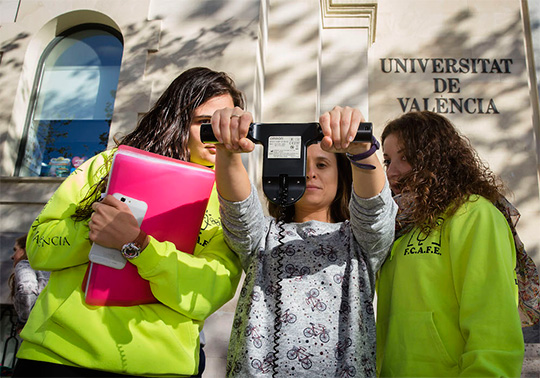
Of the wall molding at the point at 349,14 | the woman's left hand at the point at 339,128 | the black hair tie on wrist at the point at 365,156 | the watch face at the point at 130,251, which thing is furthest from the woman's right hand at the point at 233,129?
the wall molding at the point at 349,14

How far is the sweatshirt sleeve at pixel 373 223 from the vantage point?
5.06 ft

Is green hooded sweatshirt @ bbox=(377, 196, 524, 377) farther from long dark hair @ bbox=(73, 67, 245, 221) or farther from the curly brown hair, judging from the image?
long dark hair @ bbox=(73, 67, 245, 221)

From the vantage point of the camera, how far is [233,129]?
56.2 inches

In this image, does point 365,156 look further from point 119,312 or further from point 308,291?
point 119,312

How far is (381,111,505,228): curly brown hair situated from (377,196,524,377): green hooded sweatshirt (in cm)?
6

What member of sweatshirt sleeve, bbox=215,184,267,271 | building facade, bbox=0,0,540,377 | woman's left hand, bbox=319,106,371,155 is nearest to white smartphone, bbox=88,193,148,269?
sweatshirt sleeve, bbox=215,184,267,271

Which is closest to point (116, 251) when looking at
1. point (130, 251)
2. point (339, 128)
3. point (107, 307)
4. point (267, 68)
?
A: point (130, 251)

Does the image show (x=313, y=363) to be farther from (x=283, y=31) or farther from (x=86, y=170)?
(x=283, y=31)

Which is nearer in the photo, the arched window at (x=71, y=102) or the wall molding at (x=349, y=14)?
the arched window at (x=71, y=102)

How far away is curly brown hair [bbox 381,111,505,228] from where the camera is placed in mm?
1828

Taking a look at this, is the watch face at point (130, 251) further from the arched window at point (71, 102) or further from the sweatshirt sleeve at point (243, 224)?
the arched window at point (71, 102)

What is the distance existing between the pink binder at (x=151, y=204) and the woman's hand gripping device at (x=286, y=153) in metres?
0.34

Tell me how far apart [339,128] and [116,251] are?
0.84 meters

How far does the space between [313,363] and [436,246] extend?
0.67 m
